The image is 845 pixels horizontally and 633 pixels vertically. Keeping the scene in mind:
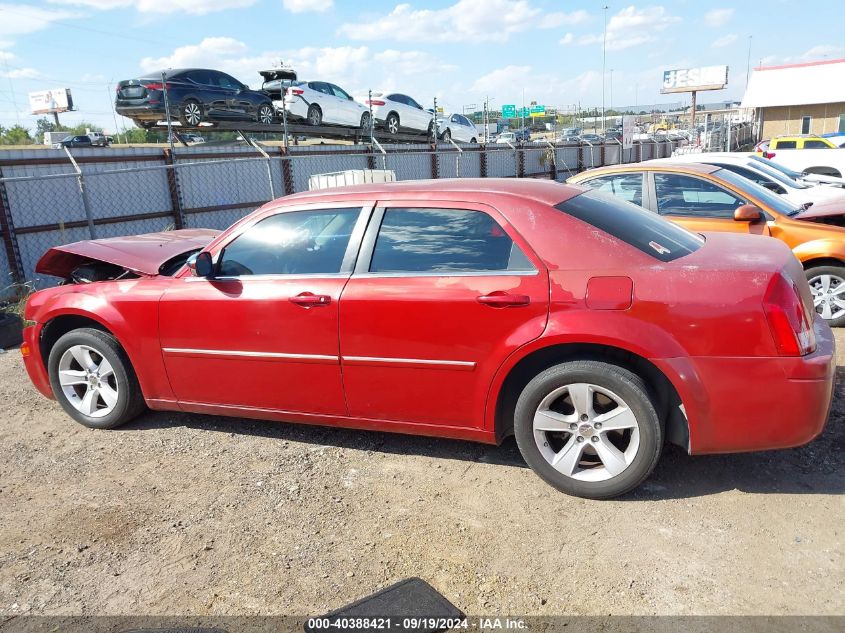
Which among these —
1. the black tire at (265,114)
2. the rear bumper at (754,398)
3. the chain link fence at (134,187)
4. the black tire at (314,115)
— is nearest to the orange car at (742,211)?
the rear bumper at (754,398)

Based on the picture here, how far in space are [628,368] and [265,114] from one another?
1541 centimetres

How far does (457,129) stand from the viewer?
2509 cm

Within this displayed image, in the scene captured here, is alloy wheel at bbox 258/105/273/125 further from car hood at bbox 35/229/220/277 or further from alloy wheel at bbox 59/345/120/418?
alloy wheel at bbox 59/345/120/418

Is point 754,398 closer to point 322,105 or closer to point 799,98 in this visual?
point 322,105

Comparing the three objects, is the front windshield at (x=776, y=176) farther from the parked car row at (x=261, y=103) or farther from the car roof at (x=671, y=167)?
the parked car row at (x=261, y=103)

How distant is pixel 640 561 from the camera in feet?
9.59

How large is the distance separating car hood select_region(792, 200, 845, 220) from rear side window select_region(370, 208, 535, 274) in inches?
166

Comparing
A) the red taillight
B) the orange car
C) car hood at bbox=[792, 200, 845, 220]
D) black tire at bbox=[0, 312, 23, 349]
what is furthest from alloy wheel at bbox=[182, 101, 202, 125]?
the red taillight

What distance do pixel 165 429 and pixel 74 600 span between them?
1.85 metres

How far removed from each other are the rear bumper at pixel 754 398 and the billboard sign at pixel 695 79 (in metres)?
88.7

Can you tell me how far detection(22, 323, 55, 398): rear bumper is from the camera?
479 centimetres

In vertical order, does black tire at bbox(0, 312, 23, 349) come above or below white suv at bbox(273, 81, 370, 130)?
below

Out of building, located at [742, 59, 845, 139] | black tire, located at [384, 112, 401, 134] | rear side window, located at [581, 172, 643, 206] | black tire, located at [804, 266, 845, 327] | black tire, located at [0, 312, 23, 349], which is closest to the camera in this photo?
black tire, located at [804, 266, 845, 327]

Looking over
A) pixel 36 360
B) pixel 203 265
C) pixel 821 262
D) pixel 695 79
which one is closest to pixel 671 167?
pixel 821 262
